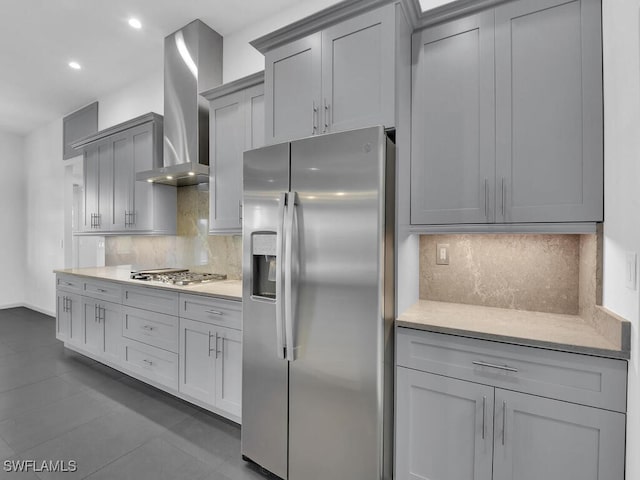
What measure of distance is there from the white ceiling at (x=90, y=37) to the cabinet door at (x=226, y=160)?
2.78ft

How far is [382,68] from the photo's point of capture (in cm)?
165

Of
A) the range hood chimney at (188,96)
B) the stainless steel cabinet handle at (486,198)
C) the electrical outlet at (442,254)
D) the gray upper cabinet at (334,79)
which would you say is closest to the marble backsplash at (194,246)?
the range hood chimney at (188,96)

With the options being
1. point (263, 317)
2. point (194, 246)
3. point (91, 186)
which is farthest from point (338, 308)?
point (91, 186)

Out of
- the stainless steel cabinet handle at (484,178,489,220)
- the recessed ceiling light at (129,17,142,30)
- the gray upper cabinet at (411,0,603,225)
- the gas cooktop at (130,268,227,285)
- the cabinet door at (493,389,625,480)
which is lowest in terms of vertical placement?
the cabinet door at (493,389,625,480)

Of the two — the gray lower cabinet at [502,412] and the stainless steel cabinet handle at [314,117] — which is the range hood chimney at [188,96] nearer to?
the stainless steel cabinet handle at [314,117]

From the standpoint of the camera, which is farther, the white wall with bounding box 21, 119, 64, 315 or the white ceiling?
the white wall with bounding box 21, 119, 64, 315

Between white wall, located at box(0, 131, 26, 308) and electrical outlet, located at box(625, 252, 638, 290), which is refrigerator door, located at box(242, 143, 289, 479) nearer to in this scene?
electrical outlet, located at box(625, 252, 638, 290)

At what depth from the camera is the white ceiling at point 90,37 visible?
2727 mm

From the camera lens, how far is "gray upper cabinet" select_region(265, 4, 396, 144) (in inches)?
64.7

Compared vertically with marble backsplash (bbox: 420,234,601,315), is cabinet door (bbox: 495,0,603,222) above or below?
above

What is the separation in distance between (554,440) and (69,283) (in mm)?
4584

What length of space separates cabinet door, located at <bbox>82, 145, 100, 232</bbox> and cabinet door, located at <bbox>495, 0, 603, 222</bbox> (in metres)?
4.38

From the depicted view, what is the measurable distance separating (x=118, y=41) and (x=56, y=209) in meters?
3.62

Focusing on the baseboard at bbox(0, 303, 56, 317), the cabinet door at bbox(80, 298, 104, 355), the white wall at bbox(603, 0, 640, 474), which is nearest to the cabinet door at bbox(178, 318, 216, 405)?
the cabinet door at bbox(80, 298, 104, 355)
